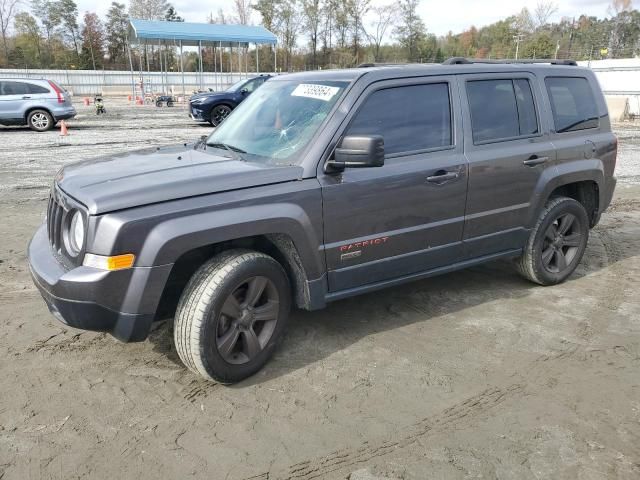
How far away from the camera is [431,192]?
12.7 feet

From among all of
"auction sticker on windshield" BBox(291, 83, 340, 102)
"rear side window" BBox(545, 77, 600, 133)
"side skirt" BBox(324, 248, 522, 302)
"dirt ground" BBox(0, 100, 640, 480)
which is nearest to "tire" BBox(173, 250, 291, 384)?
"dirt ground" BBox(0, 100, 640, 480)

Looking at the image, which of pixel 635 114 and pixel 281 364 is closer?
pixel 281 364

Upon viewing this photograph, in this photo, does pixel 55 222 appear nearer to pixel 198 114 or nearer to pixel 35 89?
pixel 198 114

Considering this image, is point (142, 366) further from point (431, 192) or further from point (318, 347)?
point (431, 192)

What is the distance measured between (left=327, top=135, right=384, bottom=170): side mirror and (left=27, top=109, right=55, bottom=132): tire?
15.5 meters

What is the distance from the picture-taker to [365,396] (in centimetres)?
321

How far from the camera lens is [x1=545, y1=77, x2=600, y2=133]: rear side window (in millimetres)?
4680

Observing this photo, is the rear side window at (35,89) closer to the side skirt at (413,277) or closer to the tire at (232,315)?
the tire at (232,315)

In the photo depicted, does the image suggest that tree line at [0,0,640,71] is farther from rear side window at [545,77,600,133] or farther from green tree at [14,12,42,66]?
rear side window at [545,77,600,133]

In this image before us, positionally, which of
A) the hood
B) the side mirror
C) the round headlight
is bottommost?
the round headlight

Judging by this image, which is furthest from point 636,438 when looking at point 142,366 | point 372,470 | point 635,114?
point 635,114

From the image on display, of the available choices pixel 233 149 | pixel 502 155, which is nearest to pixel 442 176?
pixel 502 155

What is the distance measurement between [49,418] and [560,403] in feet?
9.56

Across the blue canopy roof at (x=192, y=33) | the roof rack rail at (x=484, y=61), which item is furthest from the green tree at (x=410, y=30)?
the roof rack rail at (x=484, y=61)
